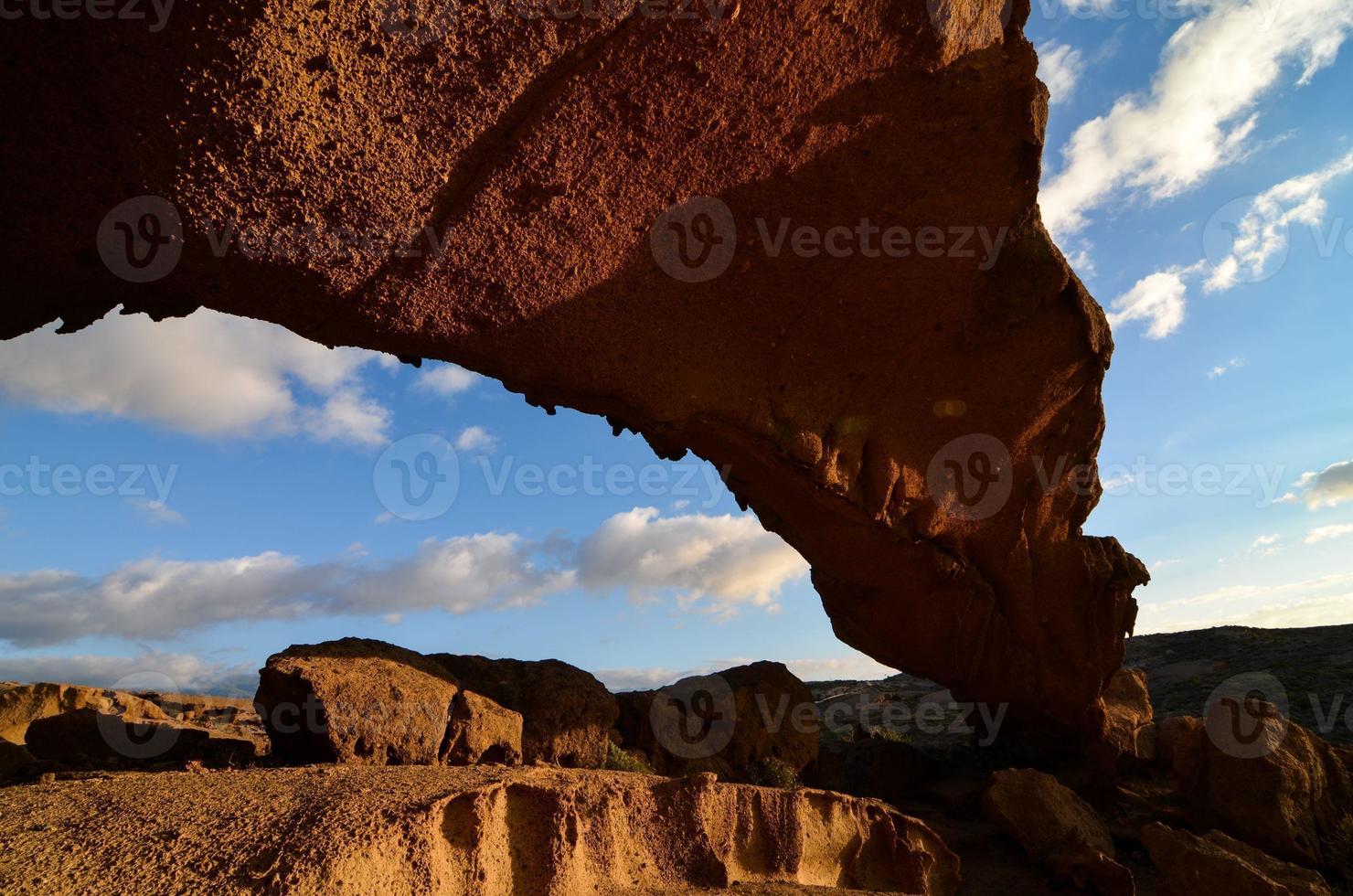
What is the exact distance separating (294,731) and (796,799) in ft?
10.4

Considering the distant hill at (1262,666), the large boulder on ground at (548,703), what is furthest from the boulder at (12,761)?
the distant hill at (1262,666)

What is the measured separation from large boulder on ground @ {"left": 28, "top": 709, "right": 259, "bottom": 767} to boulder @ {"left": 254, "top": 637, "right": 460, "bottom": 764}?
495 mm

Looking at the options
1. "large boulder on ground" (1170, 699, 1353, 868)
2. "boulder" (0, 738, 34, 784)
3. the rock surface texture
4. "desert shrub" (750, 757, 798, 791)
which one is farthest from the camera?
"large boulder on ground" (1170, 699, 1353, 868)

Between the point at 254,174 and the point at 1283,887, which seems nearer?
the point at 254,174

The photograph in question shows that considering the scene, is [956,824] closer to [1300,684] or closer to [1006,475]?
[1006,475]

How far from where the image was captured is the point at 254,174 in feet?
10.9

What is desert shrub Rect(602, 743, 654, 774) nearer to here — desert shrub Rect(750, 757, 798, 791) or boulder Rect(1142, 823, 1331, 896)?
desert shrub Rect(750, 757, 798, 791)

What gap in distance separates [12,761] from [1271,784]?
10.3 m

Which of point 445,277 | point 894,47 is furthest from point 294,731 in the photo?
point 894,47

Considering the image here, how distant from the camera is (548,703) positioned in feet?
19.2

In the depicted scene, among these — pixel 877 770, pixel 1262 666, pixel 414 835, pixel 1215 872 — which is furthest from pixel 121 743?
pixel 1262 666

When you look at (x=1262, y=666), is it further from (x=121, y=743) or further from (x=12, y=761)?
(x=12, y=761)

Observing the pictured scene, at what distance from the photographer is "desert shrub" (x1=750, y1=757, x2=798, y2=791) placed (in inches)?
288

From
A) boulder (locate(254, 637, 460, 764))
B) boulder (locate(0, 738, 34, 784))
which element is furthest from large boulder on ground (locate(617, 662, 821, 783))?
boulder (locate(0, 738, 34, 784))
